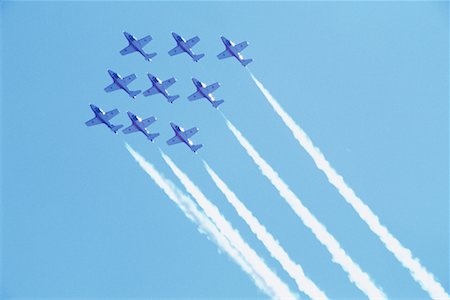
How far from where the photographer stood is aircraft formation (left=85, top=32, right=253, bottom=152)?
76000mm

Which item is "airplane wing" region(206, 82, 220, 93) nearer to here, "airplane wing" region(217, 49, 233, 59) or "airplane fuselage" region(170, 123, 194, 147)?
"airplane wing" region(217, 49, 233, 59)

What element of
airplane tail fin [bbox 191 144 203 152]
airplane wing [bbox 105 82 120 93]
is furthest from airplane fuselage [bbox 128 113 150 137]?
airplane tail fin [bbox 191 144 203 152]

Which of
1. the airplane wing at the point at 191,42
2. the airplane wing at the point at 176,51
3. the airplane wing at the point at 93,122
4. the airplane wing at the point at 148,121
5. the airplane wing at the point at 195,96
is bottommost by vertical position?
the airplane wing at the point at 93,122

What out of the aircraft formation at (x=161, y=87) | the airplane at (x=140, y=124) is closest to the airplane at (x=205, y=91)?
the aircraft formation at (x=161, y=87)

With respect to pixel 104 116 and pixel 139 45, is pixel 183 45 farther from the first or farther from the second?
Answer: pixel 104 116

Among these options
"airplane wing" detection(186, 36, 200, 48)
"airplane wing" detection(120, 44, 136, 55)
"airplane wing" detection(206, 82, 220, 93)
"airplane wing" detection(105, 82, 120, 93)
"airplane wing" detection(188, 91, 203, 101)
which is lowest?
"airplane wing" detection(105, 82, 120, 93)

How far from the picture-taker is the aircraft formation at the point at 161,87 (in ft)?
249

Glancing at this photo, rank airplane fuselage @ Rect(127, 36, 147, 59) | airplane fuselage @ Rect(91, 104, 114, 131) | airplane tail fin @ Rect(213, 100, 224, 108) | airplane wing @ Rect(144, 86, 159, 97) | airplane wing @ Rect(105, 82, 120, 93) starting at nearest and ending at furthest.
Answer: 1. airplane tail fin @ Rect(213, 100, 224, 108)
2. airplane fuselage @ Rect(127, 36, 147, 59)
3. airplane wing @ Rect(144, 86, 159, 97)
4. airplane wing @ Rect(105, 82, 120, 93)
5. airplane fuselage @ Rect(91, 104, 114, 131)

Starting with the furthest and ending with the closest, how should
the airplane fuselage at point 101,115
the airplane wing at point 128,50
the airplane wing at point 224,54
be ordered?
1. the airplane fuselage at point 101,115
2. the airplane wing at point 128,50
3. the airplane wing at point 224,54

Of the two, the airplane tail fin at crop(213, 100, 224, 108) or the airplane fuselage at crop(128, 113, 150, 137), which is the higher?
the airplane tail fin at crop(213, 100, 224, 108)

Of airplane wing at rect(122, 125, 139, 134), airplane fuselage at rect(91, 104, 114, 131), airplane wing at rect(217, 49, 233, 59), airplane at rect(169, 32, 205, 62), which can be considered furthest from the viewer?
airplane fuselage at rect(91, 104, 114, 131)

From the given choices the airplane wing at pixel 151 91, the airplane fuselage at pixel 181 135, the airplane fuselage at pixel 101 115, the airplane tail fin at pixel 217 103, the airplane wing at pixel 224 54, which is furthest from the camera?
the airplane fuselage at pixel 101 115

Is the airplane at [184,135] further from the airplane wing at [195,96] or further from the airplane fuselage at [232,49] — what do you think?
the airplane fuselage at [232,49]

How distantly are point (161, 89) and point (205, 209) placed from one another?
412 inches
